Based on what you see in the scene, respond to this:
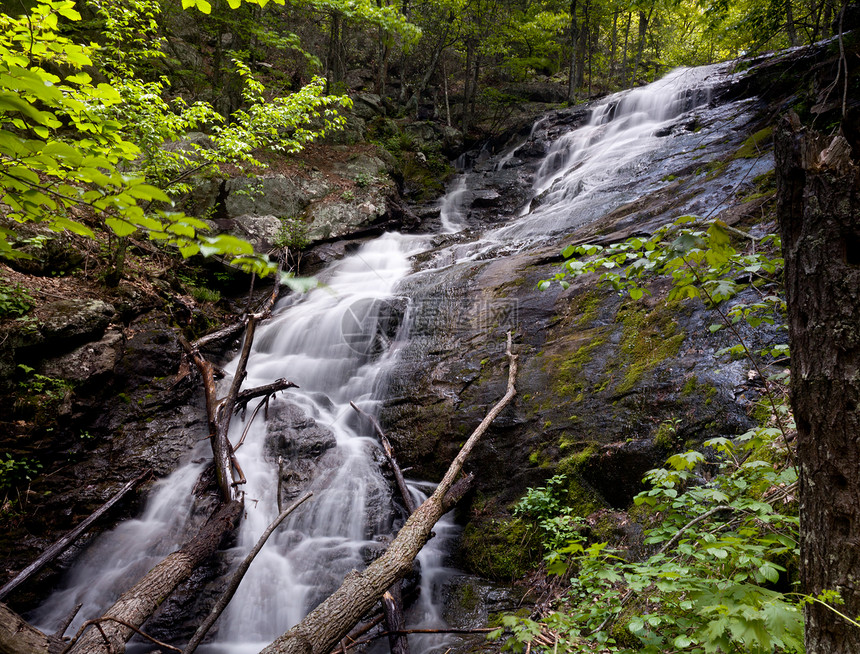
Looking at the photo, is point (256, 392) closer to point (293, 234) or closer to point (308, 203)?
point (293, 234)

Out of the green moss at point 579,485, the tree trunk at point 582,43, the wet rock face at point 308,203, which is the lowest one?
the green moss at point 579,485

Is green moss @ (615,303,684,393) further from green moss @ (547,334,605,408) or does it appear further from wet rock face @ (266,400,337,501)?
wet rock face @ (266,400,337,501)

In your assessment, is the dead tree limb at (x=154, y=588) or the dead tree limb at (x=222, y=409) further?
the dead tree limb at (x=222, y=409)

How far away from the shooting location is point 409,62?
837 inches

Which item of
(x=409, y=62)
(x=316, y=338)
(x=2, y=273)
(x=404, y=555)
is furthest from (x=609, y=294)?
(x=409, y=62)

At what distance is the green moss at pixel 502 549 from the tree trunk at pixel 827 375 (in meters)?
2.78

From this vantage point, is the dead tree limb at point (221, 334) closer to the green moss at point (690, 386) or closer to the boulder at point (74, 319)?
the boulder at point (74, 319)

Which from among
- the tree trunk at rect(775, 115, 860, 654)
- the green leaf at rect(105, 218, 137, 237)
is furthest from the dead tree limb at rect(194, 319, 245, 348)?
the tree trunk at rect(775, 115, 860, 654)

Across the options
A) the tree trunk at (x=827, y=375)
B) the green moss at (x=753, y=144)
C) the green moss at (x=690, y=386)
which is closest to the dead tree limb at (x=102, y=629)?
the tree trunk at (x=827, y=375)

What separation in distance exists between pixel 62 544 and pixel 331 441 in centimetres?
288

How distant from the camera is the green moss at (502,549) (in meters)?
4.02

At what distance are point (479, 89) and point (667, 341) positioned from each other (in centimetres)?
2024

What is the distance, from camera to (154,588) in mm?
3422

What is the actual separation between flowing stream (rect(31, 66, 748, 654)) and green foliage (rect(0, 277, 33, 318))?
2.68 m
